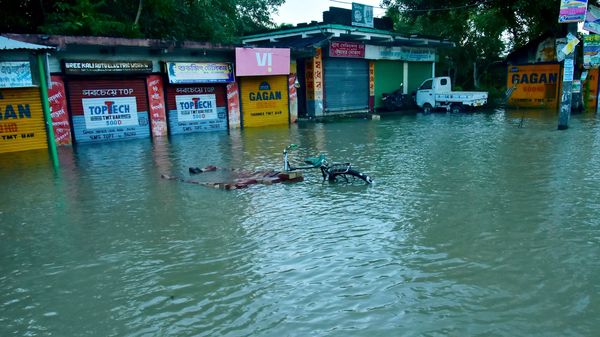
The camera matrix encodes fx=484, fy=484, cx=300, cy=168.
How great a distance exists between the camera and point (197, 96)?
67.9 feet

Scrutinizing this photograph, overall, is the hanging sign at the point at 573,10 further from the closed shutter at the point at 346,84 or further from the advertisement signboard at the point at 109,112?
the advertisement signboard at the point at 109,112

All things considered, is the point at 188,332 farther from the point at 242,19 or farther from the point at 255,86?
the point at 242,19

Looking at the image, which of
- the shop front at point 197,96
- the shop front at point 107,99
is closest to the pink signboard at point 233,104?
the shop front at point 197,96

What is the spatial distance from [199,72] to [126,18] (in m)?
5.87

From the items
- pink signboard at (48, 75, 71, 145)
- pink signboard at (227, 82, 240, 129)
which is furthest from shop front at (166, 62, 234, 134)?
pink signboard at (48, 75, 71, 145)

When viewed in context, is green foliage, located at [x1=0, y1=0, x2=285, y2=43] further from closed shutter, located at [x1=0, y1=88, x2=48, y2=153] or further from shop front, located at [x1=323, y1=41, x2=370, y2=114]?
shop front, located at [x1=323, y1=41, x2=370, y2=114]

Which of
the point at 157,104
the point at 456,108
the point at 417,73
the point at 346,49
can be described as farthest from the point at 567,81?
the point at 417,73

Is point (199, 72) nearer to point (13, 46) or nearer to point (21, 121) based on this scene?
point (21, 121)

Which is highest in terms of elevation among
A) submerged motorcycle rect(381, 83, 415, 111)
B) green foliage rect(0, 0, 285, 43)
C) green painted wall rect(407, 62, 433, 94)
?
green foliage rect(0, 0, 285, 43)

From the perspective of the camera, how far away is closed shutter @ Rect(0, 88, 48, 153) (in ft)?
50.9

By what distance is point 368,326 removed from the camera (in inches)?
147

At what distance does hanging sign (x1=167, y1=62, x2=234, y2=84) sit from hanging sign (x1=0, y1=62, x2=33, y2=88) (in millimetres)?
5202

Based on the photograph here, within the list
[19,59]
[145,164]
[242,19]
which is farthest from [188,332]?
[242,19]

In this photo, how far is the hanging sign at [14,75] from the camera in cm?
1462
